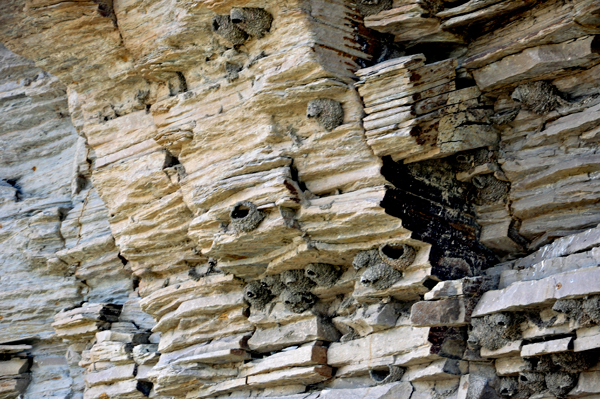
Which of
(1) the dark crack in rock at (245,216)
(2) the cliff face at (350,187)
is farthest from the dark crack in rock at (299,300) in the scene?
(1) the dark crack in rock at (245,216)

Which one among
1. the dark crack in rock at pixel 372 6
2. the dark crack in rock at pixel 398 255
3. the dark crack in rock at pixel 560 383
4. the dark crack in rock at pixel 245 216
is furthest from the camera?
the dark crack in rock at pixel 372 6

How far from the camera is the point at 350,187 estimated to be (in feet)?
28.2

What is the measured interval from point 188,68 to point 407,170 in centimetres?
316

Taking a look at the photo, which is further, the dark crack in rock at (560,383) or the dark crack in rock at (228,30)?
the dark crack in rock at (228,30)

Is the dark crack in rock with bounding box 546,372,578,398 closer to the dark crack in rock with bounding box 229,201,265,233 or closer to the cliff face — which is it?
the cliff face

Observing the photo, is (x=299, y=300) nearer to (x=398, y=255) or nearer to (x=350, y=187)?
(x=398, y=255)

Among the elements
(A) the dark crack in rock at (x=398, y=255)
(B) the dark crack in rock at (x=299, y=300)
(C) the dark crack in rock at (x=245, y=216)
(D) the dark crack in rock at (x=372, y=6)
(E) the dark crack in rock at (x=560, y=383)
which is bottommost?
(E) the dark crack in rock at (x=560, y=383)

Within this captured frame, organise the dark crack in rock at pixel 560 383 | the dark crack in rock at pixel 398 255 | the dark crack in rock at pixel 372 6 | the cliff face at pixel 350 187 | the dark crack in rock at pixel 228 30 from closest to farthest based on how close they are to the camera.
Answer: the dark crack in rock at pixel 560 383
the cliff face at pixel 350 187
the dark crack in rock at pixel 398 255
the dark crack in rock at pixel 372 6
the dark crack in rock at pixel 228 30

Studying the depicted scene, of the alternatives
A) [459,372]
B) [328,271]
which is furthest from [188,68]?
[459,372]

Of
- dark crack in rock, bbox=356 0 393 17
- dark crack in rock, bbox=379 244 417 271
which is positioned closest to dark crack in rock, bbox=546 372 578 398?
dark crack in rock, bbox=379 244 417 271

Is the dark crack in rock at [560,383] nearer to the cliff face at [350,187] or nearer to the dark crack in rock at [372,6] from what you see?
the cliff face at [350,187]

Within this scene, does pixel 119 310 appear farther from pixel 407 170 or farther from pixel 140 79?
pixel 407 170

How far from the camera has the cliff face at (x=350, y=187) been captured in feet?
25.6

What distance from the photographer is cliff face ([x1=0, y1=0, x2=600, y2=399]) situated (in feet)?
25.6
